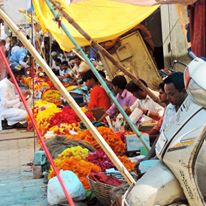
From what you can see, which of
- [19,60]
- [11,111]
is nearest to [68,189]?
[11,111]

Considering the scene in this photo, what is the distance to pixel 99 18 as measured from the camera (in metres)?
8.82

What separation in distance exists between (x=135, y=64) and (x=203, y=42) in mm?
5002

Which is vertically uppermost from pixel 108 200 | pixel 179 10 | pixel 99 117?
pixel 179 10

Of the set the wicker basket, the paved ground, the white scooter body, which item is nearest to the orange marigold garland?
the paved ground

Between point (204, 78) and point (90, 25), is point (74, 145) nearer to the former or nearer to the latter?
point (90, 25)

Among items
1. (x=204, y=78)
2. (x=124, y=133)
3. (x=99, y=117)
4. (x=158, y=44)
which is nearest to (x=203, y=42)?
(x=124, y=133)

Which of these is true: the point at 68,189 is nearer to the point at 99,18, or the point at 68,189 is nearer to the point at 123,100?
the point at 123,100

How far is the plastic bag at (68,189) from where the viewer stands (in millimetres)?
5086

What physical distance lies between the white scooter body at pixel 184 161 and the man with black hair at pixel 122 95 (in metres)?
5.13

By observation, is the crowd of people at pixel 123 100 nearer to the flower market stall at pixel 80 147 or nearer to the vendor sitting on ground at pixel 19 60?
the flower market stall at pixel 80 147

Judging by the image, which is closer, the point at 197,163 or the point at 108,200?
the point at 197,163

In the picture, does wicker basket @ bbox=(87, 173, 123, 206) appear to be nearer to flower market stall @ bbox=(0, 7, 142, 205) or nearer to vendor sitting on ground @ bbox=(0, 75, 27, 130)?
flower market stall @ bbox=(0, 7, 142, 205)

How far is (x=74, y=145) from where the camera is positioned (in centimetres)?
668

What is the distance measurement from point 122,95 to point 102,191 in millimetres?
3605
